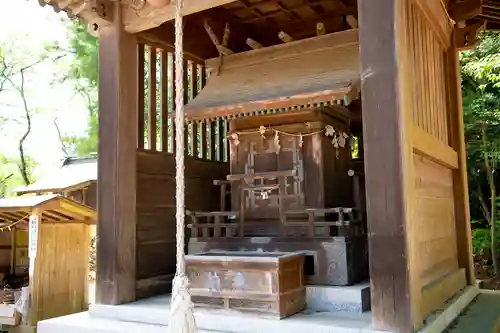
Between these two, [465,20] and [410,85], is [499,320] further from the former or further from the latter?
[465,20]

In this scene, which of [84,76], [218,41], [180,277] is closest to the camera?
[180,277]

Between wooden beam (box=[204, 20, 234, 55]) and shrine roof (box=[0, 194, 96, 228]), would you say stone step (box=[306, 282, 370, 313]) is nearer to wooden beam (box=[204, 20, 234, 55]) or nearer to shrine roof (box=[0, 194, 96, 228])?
wooden beam (box=[204, 20, 234, 55])

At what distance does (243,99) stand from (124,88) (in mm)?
1448

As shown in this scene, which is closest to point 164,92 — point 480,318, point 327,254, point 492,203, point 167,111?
point 167,111

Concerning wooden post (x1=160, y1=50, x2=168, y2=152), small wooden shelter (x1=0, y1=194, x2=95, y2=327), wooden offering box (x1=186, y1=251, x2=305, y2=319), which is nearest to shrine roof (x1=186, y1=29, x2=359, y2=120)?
wooden post (x1=160, y1=50, x2=168, y2=152)

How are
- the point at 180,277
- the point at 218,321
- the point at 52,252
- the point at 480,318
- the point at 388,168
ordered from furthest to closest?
A: the point at 52,252, the point at 480,318, the point at 218,321, the point at 388,168, the point at 180,277

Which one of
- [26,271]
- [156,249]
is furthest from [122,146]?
[26,271]

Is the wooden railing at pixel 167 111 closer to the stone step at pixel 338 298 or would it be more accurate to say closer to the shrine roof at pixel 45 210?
the shrine roof at pixel 45 210

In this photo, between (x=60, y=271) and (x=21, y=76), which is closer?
(x=60, y=271)

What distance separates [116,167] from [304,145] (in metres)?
2.38

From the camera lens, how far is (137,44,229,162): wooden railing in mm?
6051

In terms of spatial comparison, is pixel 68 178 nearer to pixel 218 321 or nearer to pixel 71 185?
pixel 71 185

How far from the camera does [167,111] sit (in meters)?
6.59

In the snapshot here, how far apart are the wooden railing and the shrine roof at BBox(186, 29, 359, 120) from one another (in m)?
0.49
